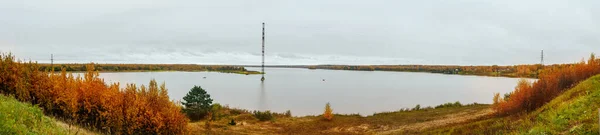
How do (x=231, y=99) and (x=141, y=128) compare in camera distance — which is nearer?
(x=141, y=128)

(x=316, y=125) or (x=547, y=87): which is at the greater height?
(x=547, y=87)

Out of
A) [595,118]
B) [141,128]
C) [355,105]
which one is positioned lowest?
[355,105]

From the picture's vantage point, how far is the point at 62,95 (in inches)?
466

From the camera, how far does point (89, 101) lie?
12.7 metres

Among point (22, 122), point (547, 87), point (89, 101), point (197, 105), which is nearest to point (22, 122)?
point (22, 122)

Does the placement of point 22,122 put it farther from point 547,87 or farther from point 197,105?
point 547,87

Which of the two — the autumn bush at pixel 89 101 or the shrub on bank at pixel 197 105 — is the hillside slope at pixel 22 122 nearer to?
the autumn bush at pixel 89 101

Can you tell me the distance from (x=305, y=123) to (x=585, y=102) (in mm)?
18282

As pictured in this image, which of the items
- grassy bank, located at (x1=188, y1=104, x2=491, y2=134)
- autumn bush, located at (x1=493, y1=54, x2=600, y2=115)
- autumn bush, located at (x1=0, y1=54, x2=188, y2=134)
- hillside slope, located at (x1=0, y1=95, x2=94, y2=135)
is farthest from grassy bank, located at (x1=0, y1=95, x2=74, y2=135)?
autumn bush, located at (x1=493, y1=54, x2=600, y2=115)

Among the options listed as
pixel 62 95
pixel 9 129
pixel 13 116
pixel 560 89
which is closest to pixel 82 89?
pixel 62 95

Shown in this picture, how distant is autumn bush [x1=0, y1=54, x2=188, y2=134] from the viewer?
11.7 meters

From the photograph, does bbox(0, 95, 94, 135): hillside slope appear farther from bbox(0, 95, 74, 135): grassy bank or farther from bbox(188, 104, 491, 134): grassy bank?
bbox(188, 104, 491, 134): grassy bank

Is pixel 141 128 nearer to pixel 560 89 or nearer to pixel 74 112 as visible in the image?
pixel 74 112

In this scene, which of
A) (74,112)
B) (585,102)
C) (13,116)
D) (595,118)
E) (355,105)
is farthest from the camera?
(355,105)
